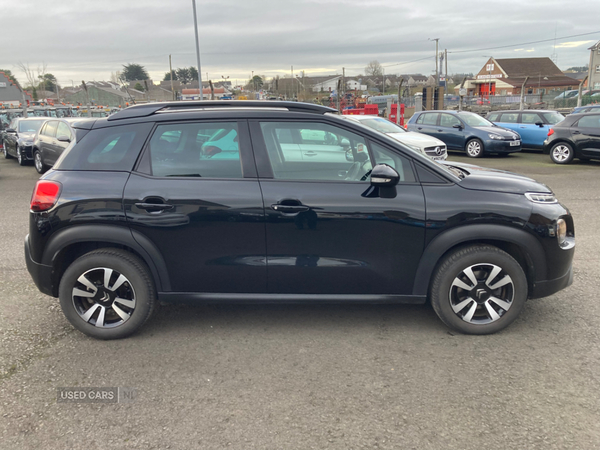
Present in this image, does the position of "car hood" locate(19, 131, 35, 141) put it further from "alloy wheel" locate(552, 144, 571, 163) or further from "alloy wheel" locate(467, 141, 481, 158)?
"alloy wheel" locate(552, 144, 571, 163)

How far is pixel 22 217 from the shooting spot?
839cm

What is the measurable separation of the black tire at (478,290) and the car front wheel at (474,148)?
12850 millimetres

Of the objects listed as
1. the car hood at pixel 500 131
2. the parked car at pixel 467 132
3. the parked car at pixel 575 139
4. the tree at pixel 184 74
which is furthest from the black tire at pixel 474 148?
the tree at pixel 184 74

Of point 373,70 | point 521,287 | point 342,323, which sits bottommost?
point 342,323

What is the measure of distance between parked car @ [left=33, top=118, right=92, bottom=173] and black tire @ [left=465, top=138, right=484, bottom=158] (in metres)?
11.7

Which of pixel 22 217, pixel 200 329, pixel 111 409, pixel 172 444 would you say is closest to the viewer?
pixel 172 444

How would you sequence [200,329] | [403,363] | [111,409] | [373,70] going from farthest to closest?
[373,70], [200,329], [403,363], [111,409]

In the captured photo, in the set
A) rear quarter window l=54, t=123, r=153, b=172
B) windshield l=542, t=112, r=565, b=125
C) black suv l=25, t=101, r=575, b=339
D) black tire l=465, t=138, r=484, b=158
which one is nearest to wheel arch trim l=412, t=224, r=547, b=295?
black suv l=25, t=101, r=575, b=339

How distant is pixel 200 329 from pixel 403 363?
1.69 meters

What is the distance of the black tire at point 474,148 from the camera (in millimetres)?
15578

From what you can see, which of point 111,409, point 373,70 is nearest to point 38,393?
point 111,409

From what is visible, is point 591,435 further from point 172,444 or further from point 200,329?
point 200,329

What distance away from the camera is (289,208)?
3.62 meters

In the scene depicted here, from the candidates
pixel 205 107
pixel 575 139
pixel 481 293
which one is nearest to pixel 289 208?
pixel 205 107
